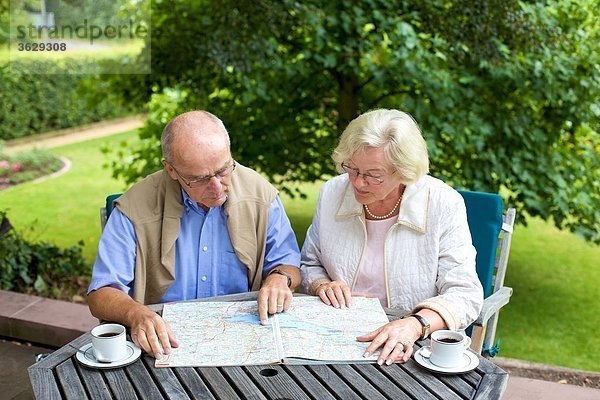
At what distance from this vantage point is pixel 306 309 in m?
2.25

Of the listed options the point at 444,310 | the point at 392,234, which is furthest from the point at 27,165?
the point at 444,310

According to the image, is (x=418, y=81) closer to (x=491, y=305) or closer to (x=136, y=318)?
(x=491, y=305)

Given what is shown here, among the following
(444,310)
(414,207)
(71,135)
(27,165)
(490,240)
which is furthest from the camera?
(71,135)

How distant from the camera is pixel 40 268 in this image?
4586 mm

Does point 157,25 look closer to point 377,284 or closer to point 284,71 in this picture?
point 284,71

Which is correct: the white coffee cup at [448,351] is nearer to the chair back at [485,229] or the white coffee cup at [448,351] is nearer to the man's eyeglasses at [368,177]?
the man's eyeglasses at [368,177]

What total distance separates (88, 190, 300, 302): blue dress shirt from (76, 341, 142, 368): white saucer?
1.11ft

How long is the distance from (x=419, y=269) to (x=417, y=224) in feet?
0.52

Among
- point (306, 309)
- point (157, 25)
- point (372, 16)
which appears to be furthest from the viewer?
point (157, 25)

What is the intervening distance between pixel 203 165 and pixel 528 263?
480 centimetres

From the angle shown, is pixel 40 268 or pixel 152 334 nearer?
pixel 152 334

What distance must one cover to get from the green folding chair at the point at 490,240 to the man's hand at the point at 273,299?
867 mm

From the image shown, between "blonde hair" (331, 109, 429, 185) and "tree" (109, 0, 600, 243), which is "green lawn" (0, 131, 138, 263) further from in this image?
"blonde hair" (331, 109, 429, 185)

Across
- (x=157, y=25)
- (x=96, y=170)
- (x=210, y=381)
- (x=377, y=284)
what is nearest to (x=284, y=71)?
(x=157, y=25)
